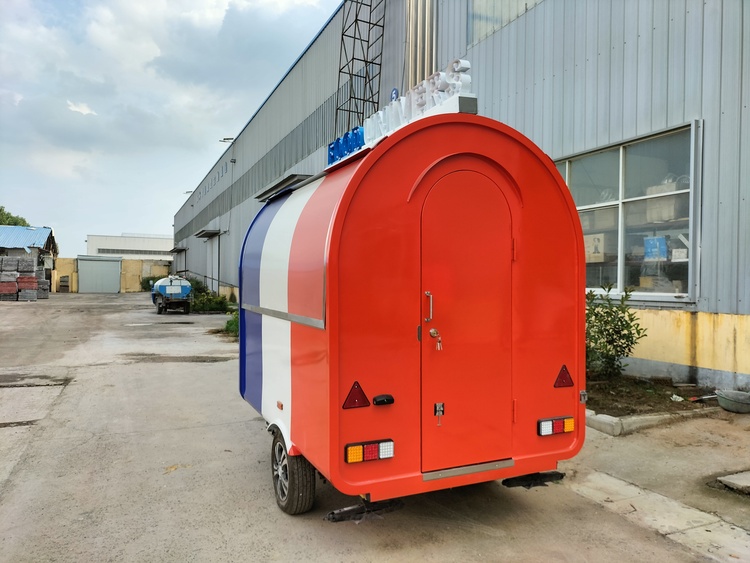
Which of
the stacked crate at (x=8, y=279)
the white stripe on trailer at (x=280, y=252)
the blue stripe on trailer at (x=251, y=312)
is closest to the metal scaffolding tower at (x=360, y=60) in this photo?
the blue stripe on trailer at (x=251, y=312)

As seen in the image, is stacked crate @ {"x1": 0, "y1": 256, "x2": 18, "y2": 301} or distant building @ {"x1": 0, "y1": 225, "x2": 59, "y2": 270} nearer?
stacked crate @ {"x1": 0, "y1": 256, "x2": 18, "y2": 301}

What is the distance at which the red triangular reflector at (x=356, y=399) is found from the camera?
10.6 feet

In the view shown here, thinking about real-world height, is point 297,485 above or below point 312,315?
below

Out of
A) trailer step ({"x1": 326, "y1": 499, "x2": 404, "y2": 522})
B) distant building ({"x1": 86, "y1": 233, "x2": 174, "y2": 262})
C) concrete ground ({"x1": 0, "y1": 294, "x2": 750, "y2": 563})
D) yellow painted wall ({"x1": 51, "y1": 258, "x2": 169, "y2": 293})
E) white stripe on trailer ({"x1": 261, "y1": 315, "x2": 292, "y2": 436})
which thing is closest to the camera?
trailer step ({"x1": 326, "y1": 499, "x2": 404, "y2": 522})

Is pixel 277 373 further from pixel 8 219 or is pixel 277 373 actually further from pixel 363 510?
pixel 8 219

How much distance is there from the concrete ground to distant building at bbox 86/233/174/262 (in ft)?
284

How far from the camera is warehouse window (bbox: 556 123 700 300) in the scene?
305 inches

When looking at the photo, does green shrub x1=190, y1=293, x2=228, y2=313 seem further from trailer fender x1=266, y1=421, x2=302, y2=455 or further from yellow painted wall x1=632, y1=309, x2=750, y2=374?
trailer fender x1=266, y1=421, x2=302, y2=455

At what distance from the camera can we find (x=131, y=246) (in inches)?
3666

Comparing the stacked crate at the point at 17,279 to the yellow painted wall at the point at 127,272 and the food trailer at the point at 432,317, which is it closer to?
the yellow painted wall at the point at 127,272

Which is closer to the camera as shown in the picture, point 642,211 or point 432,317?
point 432,317

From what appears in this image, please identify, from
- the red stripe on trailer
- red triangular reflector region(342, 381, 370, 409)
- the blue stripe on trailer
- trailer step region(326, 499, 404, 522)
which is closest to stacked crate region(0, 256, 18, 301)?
the blue stripe on trailer

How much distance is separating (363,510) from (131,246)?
99.7m

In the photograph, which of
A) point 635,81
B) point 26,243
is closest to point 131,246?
point 26,243
